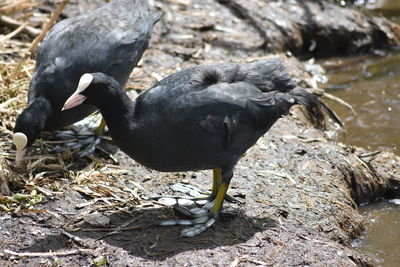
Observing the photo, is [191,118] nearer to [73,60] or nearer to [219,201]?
[219,201]

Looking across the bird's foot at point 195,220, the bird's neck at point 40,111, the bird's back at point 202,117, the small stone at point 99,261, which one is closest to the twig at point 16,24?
the bird's neck at point 40,111

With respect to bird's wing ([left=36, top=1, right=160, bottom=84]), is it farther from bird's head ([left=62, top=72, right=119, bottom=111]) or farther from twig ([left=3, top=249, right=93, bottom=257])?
twig ([left=3, top=249, right=93, bottom=257])

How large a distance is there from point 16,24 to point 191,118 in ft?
13.0

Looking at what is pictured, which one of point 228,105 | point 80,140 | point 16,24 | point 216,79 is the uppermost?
point 216,79

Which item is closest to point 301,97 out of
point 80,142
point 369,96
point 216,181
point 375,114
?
point 216,181

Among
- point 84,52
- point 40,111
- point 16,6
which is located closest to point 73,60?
point 84,52

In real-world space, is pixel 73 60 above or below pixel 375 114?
above

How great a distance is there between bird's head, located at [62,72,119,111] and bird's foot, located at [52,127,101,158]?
1259mm

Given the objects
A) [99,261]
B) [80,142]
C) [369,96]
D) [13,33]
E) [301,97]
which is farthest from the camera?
[369,96]

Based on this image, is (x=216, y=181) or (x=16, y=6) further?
(x=16, y=6)

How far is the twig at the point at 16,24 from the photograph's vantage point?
757 cm

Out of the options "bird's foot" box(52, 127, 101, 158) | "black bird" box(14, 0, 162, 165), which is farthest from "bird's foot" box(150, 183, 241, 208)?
"black bird" box(14, 0, 162, 165)

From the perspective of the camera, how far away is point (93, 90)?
4.48 meters

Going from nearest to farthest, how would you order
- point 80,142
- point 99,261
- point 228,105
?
point 99,261 < point 228,105 < point 80,142
